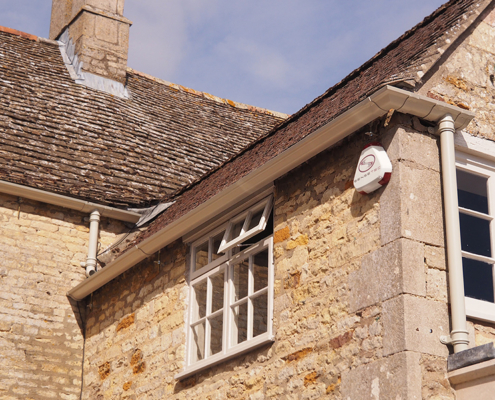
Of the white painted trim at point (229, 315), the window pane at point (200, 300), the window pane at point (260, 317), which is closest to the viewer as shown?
the white painted trim at point (229, 315)

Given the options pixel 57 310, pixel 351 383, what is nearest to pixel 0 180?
pixel 57 310

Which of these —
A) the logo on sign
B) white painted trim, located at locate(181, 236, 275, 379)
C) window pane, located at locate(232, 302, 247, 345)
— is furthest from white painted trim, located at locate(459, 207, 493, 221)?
window pane, located at locate(232, 302, 247, 345)

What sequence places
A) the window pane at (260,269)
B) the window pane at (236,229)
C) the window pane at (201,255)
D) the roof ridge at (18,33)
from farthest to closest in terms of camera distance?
the roof ridge at (18,33)
the window pane at (201,255)
the window pane at (236,229)
the window pane at (260,269)

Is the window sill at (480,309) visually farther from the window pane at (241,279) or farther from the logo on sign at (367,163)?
the window pane at (241,279)

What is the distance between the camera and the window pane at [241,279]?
7836 millimetres

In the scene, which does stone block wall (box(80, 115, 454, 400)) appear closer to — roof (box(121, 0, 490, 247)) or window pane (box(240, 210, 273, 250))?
window pane (box(240, 210, 273, 250))

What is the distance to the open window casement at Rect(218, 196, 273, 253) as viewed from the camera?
7.45 metres

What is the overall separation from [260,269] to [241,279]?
30 cm

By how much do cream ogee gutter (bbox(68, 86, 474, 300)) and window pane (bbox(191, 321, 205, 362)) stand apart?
3.35 ft

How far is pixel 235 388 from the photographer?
7238 millimetres

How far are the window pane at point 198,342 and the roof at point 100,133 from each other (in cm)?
286

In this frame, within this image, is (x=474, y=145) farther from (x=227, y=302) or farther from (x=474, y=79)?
(x=227, y=302)

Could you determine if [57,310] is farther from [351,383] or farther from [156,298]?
[351,383]

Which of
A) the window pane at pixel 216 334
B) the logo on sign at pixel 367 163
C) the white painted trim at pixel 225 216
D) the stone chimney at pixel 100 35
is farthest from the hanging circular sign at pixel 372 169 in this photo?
the stone chimney at pixel 100 35
